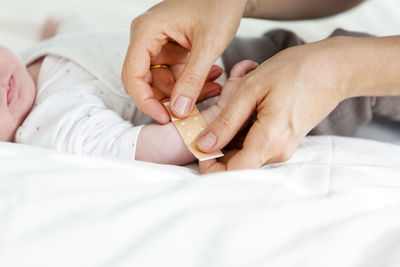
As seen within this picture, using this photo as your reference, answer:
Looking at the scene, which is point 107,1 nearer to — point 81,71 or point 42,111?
point 81,71

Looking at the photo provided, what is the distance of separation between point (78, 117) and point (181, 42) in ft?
1.05

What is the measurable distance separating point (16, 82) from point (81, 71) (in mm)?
187

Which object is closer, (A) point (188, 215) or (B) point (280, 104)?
(A) point (188, 215)

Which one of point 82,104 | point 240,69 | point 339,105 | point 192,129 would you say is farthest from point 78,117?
point 339,105

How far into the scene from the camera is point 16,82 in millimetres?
1014

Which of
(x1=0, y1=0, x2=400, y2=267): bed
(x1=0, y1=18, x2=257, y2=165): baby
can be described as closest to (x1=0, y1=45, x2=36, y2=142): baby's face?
(x1=0, y1=18, x2=257, y2=165): baby

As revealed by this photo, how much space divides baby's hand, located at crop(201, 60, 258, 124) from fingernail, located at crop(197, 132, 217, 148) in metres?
0.11

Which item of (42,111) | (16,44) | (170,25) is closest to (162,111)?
(170,25)

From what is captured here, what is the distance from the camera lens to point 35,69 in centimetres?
120

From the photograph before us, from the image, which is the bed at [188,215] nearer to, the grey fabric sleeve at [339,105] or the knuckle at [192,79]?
the knuckle at [192,79]

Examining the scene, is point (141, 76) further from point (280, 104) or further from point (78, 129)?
point (280, 104)

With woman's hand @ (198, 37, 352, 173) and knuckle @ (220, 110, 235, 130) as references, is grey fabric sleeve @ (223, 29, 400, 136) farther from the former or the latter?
knuckle @ (220, 110, 235, 130)

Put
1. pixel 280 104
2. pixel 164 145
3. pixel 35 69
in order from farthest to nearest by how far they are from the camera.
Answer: pixel 35 69
pixel 164 145
pixel 280 104

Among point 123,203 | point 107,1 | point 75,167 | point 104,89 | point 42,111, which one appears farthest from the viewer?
point 107,1
